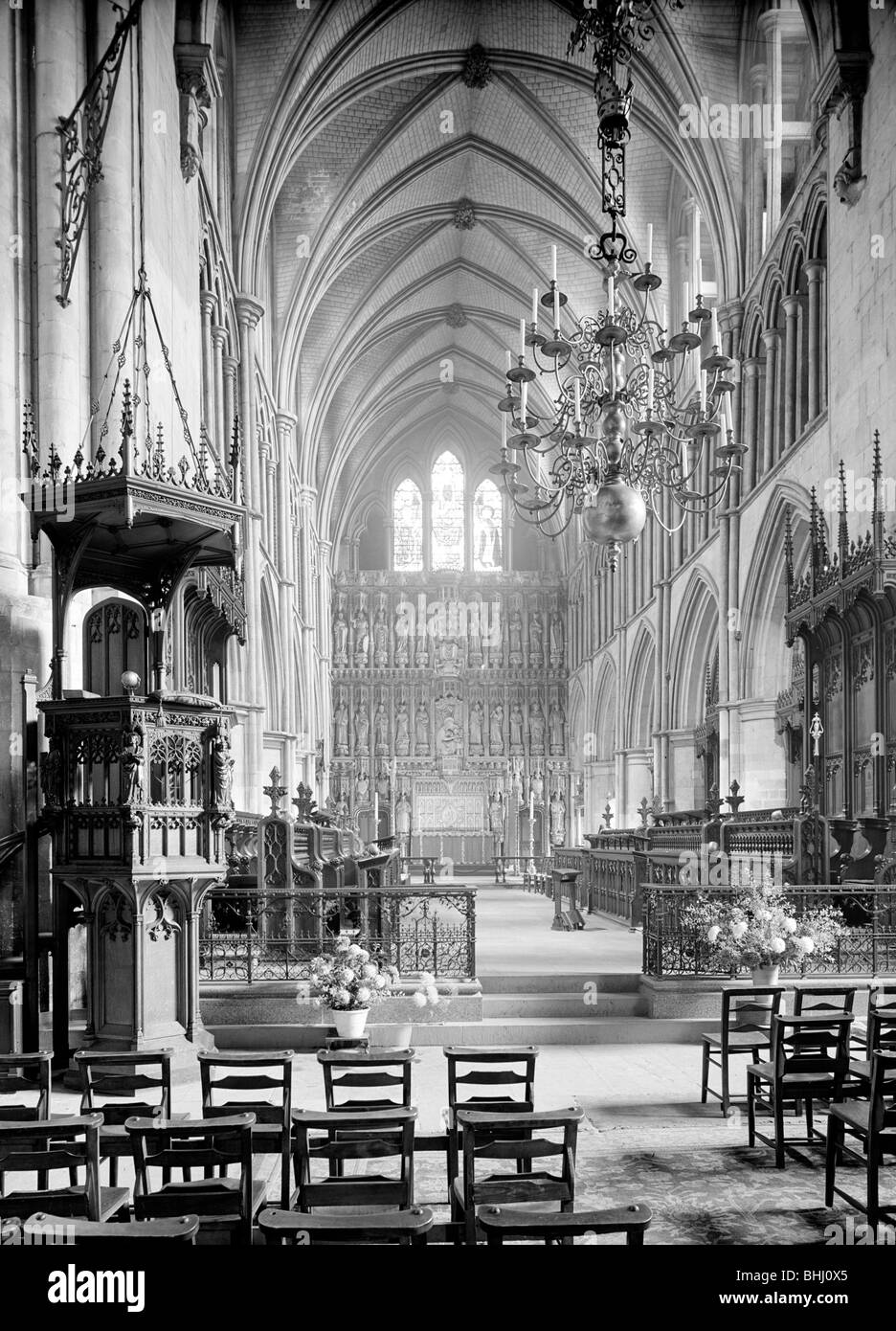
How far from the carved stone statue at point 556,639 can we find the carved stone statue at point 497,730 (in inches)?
94.7

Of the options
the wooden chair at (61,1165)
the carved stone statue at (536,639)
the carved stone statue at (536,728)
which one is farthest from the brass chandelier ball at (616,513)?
the carved stone statue at (536,639)

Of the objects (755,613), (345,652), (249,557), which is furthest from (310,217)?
(345,652)

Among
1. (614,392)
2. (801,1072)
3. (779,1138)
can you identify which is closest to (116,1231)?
(779,1138)

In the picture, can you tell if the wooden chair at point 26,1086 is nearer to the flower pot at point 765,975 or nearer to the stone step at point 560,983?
the flower pot at point 765,975

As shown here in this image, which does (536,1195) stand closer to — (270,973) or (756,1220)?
(756,1220)

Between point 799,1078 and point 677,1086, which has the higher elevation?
point 799,1078

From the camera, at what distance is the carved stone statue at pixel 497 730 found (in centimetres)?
3606

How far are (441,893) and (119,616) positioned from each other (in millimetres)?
3534

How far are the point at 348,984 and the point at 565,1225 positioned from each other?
486 cm

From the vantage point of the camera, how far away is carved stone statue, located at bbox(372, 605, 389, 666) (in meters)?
36.3

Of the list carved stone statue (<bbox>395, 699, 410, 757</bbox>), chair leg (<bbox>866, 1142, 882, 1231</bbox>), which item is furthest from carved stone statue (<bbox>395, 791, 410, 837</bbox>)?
chair leg (<bbox>866, 1142, 882, 1231</bbox>)

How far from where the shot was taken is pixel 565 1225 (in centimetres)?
276

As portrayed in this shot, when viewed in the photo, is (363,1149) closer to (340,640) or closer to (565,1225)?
(565,1225)
